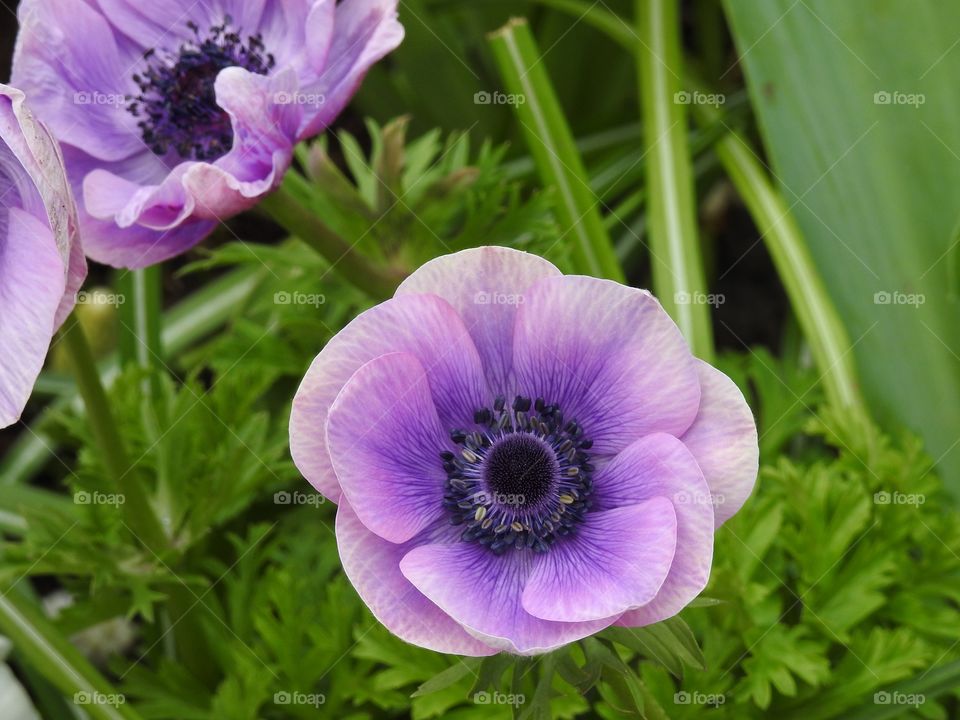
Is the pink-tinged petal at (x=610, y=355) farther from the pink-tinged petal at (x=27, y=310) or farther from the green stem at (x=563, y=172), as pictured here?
the green stem at (x=563, y=172)

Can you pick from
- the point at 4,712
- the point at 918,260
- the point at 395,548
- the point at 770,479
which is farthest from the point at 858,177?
the point at 4,712

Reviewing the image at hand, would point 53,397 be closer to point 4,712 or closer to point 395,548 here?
point 4,712

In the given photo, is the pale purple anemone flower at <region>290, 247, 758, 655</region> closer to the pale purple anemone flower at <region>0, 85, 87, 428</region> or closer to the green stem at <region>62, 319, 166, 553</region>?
the pale purple anemone flower at <region>0, 85, 87, 428</region>

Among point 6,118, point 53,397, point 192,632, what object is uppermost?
point 6,118

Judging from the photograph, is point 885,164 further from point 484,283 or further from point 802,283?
point 484,283

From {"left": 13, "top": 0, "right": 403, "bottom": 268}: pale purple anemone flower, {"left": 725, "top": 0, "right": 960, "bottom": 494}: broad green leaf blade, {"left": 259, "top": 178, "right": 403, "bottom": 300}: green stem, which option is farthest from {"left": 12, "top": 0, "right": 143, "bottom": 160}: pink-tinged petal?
{"left": 725, "top": 0, "right": 960, "bottom": 494}: broad green leaf blade

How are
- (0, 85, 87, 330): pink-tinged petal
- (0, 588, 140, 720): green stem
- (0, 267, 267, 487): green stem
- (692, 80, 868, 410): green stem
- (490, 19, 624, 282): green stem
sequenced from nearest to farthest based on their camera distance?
(0, 85, 87, 330): pink-tinged petal
(0, 588, 140, 720): green stem
(490, 19, 624, 282): green stem
(692, 80, 868, 410): green stem
(0, 267, 267, 487): green stem
